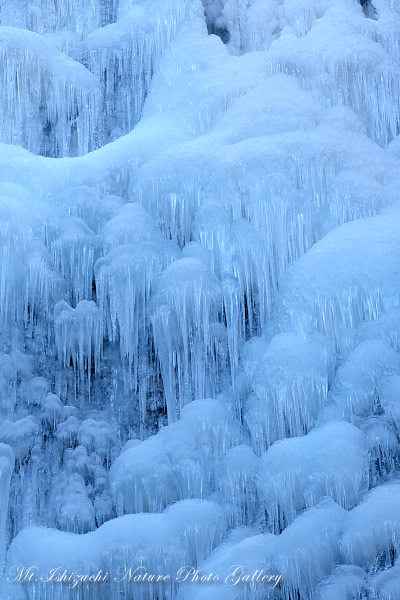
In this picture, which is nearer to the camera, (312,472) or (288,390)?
(312,472)

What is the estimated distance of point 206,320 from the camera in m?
5.09

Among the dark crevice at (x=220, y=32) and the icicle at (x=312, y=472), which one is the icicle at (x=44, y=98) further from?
the icicle at (x=312, y=472)

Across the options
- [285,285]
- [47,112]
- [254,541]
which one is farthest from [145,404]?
[47,112]

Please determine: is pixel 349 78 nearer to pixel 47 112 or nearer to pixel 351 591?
pixel 47 112

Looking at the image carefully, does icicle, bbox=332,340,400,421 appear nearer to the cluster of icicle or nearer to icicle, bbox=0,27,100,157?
the cluster of icicle

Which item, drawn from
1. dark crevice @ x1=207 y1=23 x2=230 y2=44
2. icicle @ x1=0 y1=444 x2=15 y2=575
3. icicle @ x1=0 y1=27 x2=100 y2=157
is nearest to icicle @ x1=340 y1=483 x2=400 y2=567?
icicle @ x1=0 y1=444 x2=15 y2=575

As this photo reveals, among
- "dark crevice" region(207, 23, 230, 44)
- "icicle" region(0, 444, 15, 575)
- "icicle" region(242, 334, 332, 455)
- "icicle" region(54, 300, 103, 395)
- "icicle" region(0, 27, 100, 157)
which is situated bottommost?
"icicle" region(0, 444, 15, 575)

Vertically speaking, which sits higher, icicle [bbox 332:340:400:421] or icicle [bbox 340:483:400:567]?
icicle [bbox 332:340:400:421]

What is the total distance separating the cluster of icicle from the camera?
420 cm

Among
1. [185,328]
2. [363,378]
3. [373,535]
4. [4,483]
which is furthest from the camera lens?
[185,328]

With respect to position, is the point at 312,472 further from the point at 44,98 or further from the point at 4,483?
the point at 44,98

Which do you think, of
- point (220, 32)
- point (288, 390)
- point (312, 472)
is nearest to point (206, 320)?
point (288, 390)

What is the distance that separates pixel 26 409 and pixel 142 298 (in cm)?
105

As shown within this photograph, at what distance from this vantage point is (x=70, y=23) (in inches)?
296
